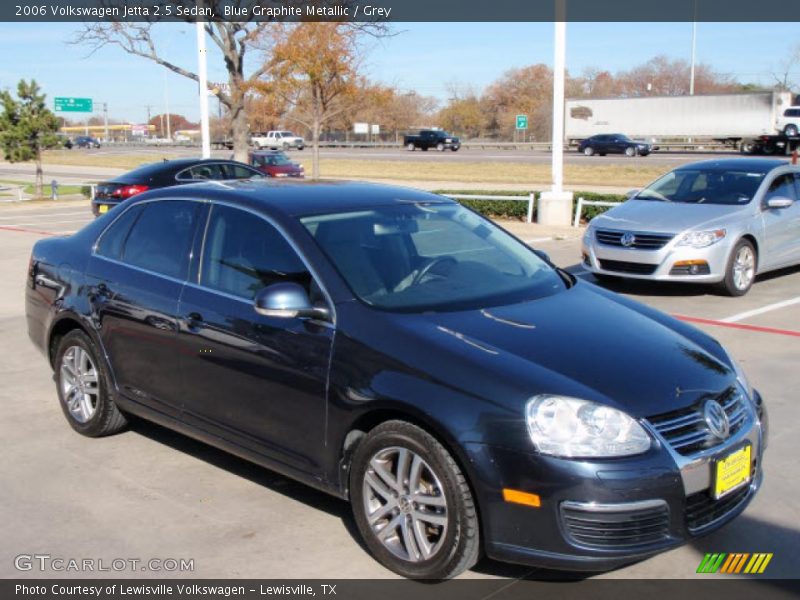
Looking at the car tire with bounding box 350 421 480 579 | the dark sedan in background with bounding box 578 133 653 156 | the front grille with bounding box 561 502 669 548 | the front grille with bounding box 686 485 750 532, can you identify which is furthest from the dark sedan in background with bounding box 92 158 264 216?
the dark sedan in background with bounding box 578 133 653 156

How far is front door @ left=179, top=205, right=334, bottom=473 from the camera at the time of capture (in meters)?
4.24

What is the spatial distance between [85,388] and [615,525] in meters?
3.66

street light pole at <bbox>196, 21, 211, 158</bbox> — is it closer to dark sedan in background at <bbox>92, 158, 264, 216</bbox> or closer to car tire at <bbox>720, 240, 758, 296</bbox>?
dark sedan in background at <bbox>92, 158, 264, 216</bbox>

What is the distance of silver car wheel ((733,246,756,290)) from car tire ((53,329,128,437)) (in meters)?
7.28

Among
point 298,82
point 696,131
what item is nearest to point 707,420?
point 298,82

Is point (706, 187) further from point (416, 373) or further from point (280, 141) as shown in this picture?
point (280, 141)

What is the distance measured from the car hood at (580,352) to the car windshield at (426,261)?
18 centimetres

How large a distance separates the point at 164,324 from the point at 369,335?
1512mm

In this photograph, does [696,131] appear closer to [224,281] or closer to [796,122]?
[796,122]

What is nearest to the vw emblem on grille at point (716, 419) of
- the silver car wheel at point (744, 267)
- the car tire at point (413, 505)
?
the car tire at point (413, 505)

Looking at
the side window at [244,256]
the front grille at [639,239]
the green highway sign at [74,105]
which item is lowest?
the front grille at [639,239]

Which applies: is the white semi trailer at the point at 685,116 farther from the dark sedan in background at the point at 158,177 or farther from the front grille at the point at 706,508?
the front grille at the point at 706,508

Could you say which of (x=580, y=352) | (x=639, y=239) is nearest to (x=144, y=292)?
(x=580, y=352)

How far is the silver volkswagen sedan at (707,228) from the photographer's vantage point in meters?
10.1
